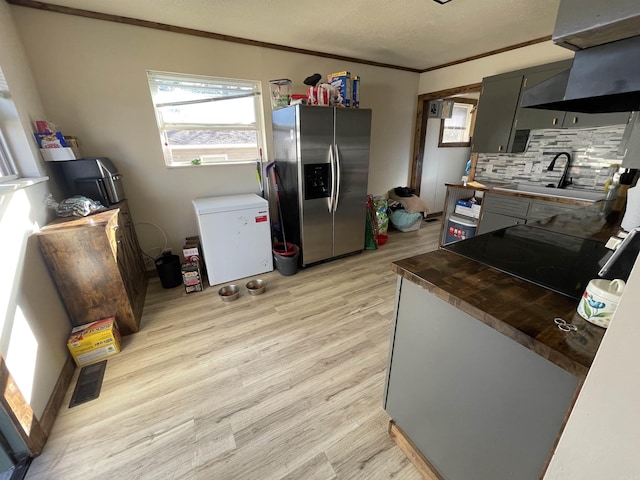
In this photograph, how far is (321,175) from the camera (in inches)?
114

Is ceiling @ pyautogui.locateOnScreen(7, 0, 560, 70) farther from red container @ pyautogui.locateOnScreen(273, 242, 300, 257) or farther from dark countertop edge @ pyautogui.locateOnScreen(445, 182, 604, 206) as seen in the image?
red container @ pyautogui.locateOnScreen(273, 242, 300, 257)

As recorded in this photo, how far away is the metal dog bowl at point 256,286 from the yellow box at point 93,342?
108cm

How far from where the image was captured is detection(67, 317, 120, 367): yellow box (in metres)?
1.78

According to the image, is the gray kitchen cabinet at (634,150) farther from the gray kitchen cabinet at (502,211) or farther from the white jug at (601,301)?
the white jug at (601,301)

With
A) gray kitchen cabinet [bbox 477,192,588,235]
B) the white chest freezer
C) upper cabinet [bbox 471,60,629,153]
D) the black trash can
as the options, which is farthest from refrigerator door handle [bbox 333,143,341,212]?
upper cabinet [bbox 471,60,629,153]

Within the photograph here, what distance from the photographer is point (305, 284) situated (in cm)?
281

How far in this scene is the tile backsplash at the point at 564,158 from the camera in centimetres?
262

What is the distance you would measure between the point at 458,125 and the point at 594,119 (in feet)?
8.73

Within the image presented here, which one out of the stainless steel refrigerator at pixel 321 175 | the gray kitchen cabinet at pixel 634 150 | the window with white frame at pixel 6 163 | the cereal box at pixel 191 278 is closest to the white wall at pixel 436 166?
the stainless steel refrigerator at pixel 321 175

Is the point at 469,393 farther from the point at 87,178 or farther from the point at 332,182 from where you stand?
the point at 87,178

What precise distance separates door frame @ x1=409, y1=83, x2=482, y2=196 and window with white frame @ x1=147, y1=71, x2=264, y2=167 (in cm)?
267

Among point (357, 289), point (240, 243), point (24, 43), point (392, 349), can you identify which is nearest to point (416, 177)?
point (357, 289)

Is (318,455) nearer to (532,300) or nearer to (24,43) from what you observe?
(532,300)

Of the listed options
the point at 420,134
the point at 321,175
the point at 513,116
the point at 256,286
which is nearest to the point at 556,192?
the point at 513,116
